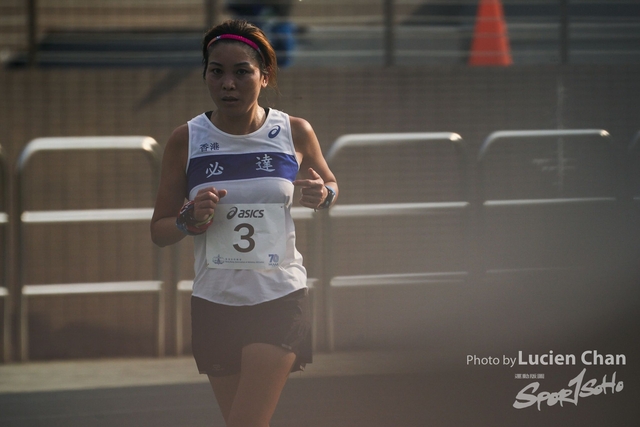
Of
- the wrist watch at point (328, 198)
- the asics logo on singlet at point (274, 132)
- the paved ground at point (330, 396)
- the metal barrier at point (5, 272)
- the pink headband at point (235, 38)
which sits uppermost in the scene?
the pink headband at point (235, 38)

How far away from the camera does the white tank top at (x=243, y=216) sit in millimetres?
Answer: 3033

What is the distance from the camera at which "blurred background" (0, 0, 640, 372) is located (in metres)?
6.31

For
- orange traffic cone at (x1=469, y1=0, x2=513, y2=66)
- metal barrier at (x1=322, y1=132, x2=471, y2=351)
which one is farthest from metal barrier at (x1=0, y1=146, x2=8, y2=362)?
orange traffic cone at (x1=469, y1=0, x2=513, y2=66)

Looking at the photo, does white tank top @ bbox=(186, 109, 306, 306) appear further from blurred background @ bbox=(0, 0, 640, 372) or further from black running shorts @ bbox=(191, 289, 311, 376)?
blurred background @ bbox=(0, 0, 640, 372)

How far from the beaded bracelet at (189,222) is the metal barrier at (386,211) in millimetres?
3215

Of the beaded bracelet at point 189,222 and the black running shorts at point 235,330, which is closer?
the beaded bracelet at point 189,222

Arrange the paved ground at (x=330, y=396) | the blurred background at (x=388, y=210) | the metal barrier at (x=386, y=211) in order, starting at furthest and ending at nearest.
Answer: the blurred background at (x=388, y=210), the metal barrier at (x=386, y=211), the paved ground at (x=330, y=396)

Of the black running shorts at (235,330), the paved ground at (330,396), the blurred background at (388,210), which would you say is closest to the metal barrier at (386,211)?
the blurred background at (388,210)

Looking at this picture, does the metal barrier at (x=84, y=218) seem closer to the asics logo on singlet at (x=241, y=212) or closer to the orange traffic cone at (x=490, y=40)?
the asics logo on singlet at (x=241, y=212)

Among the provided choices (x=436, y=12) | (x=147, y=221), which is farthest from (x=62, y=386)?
(x=436, y=12)

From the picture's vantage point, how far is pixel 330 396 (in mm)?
5203

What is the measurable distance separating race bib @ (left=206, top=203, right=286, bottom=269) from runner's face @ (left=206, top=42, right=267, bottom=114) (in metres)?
0.31

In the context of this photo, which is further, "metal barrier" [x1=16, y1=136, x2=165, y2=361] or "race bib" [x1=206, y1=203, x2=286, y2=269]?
"metal barrier" [x1=16, y1=136, x2=165, y2=361]

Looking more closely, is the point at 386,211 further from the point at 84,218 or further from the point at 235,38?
the point at 235,38
